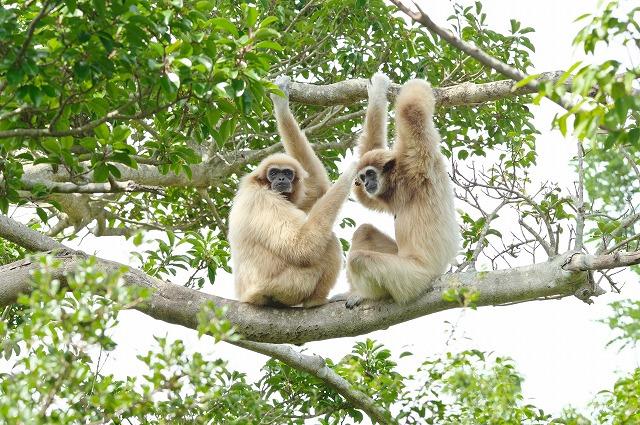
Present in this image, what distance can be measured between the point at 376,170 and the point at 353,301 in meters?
1.69

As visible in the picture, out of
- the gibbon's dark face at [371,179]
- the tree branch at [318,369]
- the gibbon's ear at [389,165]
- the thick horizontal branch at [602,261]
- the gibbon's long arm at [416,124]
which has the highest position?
the gibbon's long arm at [416,124]

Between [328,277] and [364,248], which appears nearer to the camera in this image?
[328,277]

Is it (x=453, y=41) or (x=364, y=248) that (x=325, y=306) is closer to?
(x=364, y=248)

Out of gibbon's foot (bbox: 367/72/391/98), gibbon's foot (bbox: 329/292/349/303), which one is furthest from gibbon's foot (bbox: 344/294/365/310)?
gibbon's foot (bbox: 367/72/391/98)

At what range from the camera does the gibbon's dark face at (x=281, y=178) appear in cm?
787

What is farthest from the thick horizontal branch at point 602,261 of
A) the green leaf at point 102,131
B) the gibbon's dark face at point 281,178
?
the green leaf at point 102,131

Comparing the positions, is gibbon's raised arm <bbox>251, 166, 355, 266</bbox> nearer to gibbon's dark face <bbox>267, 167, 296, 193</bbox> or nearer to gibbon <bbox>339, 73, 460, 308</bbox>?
gibbon <bbox>339, 73, 460, 308</bbox>

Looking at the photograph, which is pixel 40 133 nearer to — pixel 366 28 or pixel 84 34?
pixel 84 34

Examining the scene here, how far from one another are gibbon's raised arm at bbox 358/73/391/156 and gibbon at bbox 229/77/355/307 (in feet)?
2.79

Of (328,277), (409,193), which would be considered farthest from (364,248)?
(409,193)

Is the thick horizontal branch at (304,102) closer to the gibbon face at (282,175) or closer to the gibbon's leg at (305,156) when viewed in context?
the gibbon's leg at (305,156)

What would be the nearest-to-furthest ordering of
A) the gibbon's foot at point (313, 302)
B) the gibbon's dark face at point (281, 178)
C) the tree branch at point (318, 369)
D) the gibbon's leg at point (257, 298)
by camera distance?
the gibbon's leg at point (257, 298) → the gibbon's foot at point (313, 302) → the tree branch at point (318, 369) → the gibbon's dark face at point (281, 178)

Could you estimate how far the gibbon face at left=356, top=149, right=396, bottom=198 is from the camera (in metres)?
8.06

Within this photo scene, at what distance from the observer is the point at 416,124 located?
25.1 feet
